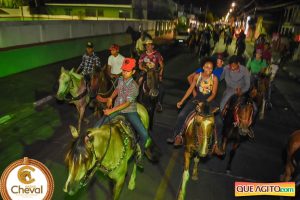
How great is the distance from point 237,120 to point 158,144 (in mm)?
2607

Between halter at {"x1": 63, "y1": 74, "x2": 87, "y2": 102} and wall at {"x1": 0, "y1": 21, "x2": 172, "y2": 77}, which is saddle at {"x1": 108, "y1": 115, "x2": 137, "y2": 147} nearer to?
halter at {"x1": 63, "y1": 74, "x2": 87, "y2": 102}

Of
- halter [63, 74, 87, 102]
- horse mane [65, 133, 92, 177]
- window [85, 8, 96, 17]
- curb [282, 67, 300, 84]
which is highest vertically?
window [85, 8, 96, 17]

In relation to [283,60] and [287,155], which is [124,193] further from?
[283,60]

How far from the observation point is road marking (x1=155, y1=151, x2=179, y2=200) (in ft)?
18.8

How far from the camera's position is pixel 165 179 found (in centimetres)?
633

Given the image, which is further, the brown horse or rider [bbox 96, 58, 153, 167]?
the brown horse

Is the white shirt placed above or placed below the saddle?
above

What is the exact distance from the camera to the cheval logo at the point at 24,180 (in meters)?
3.15

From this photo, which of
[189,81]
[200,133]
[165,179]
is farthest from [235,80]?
[165,179]

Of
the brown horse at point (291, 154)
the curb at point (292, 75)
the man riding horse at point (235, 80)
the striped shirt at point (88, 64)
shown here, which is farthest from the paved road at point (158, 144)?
the curb at point (292, 75)

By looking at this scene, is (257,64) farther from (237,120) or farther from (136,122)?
(136,122)

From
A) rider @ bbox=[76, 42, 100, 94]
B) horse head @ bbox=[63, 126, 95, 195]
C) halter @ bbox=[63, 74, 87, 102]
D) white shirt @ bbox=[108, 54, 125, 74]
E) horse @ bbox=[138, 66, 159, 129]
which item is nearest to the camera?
horse head @ bbox=[63, 126, 95, 195]

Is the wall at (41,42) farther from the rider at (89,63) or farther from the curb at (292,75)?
the curb at (292,75)

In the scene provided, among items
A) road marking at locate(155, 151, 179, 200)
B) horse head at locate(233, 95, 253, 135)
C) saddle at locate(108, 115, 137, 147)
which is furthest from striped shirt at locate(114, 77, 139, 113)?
horse head at locate(233, 95, 253, 135)
